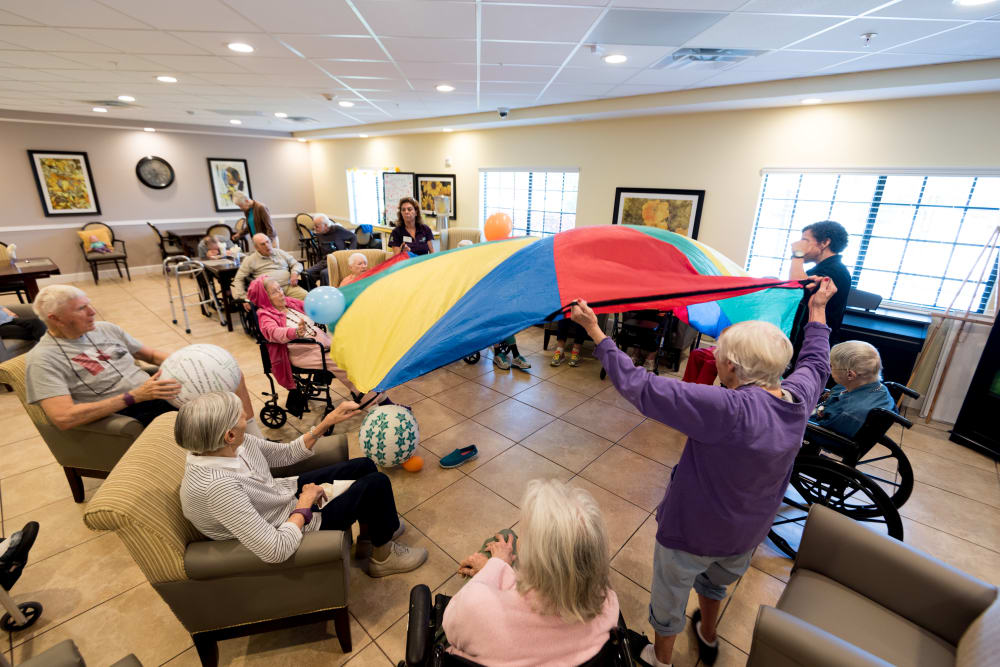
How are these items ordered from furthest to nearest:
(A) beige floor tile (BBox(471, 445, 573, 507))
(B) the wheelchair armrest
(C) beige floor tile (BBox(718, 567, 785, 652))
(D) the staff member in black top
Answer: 1. (D) the staff member in black top
2. (A) beige floor tile (BBox(471, 445, 573, 507))
3. (C) beige floor tile (BBox(718, 567, 785, 652))
4. (B) the wheelchair armrest

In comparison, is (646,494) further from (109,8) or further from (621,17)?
(109,8)

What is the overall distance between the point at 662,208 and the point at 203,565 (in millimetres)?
5314

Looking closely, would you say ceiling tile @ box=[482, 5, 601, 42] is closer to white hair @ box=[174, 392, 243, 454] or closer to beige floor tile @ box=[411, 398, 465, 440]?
white hair @ box=[174, 392, 243, 454]

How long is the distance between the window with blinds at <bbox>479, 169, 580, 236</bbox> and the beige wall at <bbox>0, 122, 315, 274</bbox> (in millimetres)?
5864

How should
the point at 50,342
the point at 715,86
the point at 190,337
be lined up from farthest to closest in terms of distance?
1. the point at 190,337
2. the point at 715,86
3. the point at 50,342

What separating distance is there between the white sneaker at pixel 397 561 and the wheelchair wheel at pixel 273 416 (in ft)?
5.53

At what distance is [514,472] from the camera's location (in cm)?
286

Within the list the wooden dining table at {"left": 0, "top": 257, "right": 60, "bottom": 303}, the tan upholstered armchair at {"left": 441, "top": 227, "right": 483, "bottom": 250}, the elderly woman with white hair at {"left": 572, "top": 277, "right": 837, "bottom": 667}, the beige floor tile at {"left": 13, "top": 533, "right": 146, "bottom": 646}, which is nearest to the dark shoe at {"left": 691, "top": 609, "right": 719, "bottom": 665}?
the elderly woman with white hair at {"left": 572, "top": 277, "right": 837, "bottom": 667}

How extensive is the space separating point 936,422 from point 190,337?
800cm

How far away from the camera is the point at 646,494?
2697 millimetres

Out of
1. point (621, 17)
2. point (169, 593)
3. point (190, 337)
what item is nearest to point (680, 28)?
point (621, 17)

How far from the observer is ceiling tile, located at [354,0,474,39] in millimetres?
2260

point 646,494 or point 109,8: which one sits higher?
point 109,8

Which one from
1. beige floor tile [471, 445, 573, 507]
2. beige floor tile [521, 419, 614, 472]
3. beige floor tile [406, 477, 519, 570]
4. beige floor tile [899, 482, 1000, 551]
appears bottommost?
beige floor tile [899, 482, 1000, 551]
